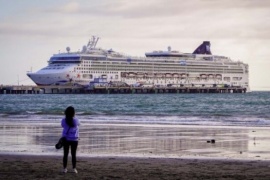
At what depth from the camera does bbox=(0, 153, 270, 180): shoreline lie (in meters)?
11.3

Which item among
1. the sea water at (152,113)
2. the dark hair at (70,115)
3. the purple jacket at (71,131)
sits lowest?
the sea water at (152,113)

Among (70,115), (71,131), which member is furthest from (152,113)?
(70,115)

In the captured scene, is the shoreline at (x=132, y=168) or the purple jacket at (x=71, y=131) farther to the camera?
the purple jacket at (x=71, y=131)

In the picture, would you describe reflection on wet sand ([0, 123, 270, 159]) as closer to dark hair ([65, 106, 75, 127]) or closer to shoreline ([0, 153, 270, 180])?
shoreline ([0, 153, 270, 180])

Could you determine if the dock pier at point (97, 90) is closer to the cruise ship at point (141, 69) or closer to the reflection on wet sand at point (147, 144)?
the cruise ship at point (141, 69)

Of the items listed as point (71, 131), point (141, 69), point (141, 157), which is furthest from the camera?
point (141, 69)

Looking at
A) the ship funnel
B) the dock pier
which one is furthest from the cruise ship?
the ship funnel

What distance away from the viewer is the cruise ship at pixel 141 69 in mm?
128375

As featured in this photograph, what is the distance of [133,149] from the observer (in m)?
16.5

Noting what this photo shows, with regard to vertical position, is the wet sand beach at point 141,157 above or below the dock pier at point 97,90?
below

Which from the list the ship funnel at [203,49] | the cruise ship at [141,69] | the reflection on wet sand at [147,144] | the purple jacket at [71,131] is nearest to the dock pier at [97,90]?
the cruise ship at [141,69]

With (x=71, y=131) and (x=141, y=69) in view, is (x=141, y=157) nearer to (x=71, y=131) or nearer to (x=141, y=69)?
(x=71, y=131)

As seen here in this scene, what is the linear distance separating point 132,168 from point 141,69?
12710cm

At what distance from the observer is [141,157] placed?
14516mm
